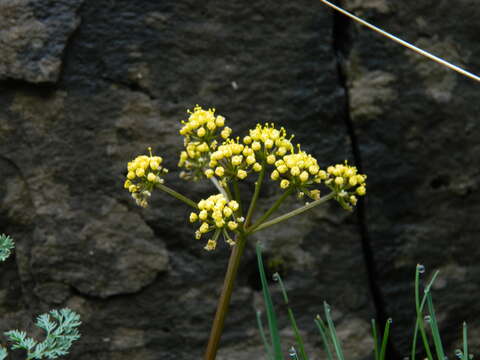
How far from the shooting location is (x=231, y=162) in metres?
1.37

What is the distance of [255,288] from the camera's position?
224 centimetres

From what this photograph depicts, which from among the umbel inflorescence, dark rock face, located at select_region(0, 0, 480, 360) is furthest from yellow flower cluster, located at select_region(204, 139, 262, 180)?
dark rock face, located at select_region(0, 0, 480, 360)

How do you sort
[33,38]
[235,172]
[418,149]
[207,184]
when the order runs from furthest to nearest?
[418,149] < [207,184] < [33,38] < [235,172]

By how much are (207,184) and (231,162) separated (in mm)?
788

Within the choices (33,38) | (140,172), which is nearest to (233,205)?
(140,172)

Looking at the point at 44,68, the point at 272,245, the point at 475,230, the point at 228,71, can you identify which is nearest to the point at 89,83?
the point at 44,68

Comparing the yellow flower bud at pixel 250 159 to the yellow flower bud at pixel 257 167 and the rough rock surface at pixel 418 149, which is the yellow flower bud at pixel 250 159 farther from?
the rough rock surface at pixel 418 149

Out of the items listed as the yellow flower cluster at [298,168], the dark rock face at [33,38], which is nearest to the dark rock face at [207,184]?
the dark rock face at [33,38]

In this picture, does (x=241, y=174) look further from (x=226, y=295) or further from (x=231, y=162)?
(x=226, y=295)

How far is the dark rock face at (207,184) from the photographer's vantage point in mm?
2051

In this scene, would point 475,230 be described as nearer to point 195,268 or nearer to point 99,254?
point 195,268

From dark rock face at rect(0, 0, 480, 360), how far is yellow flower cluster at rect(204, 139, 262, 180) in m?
0.78

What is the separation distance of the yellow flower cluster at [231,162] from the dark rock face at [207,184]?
78cm

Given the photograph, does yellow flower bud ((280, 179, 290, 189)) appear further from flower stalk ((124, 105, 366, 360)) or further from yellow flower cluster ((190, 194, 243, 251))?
yellow flower cluster ((190, 194, 243, 251))
